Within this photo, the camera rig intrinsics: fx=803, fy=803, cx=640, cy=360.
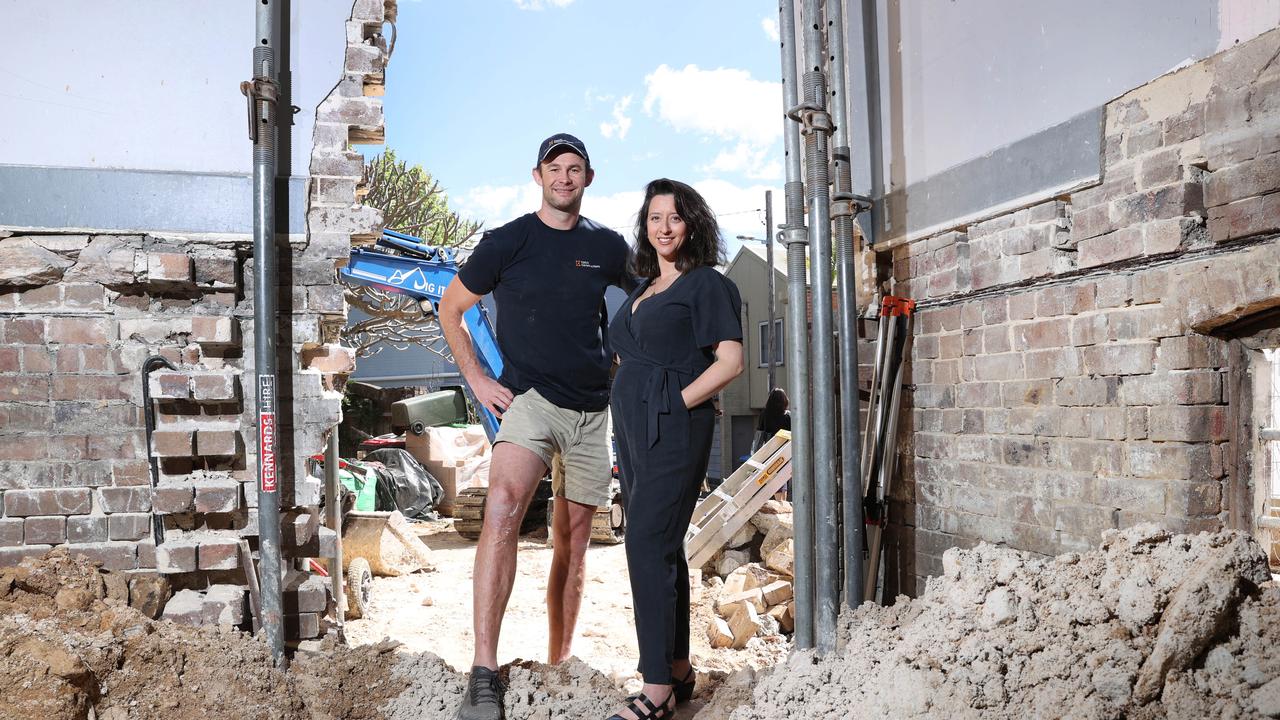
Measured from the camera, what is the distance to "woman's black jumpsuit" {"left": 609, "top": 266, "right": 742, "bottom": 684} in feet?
8.46

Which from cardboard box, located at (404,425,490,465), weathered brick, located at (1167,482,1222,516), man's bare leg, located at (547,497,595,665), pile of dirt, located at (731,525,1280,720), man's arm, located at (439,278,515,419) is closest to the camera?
pile of dirt, located at (731,525,1280,720)

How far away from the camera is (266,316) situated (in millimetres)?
2760

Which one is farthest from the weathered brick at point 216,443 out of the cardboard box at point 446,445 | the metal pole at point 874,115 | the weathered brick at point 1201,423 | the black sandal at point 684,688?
the cardboard box at point 446,445

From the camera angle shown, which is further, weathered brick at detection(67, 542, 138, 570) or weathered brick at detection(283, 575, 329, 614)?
weathered brick at detection(283, 575, 329, 614)

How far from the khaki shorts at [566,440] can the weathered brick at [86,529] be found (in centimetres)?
139

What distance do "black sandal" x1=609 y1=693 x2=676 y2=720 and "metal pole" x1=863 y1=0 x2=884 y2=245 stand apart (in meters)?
1.99

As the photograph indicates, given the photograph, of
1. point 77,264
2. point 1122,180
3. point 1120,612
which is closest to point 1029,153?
point 1122,180

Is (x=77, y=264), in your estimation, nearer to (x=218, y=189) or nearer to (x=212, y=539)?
(x=218, y=189)

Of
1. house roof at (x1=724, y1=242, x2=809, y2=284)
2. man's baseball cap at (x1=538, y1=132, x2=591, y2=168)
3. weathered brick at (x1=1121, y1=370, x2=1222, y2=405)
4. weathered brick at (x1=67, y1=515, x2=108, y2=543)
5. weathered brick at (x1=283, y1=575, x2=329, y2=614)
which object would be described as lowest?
weathered brick at (x1=283, y1=575, x2=329, y2=614)

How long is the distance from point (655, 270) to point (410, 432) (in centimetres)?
800

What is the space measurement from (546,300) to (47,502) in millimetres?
1859

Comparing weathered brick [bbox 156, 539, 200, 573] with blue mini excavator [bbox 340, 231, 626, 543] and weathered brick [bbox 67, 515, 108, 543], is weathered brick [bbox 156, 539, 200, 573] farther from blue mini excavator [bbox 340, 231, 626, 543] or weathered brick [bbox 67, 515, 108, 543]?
blue mini excavator [bbox 340, 231, 626, 543]

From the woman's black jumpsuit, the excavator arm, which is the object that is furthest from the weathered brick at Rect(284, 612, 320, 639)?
the excavator arm

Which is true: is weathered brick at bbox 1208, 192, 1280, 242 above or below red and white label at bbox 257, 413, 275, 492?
above
